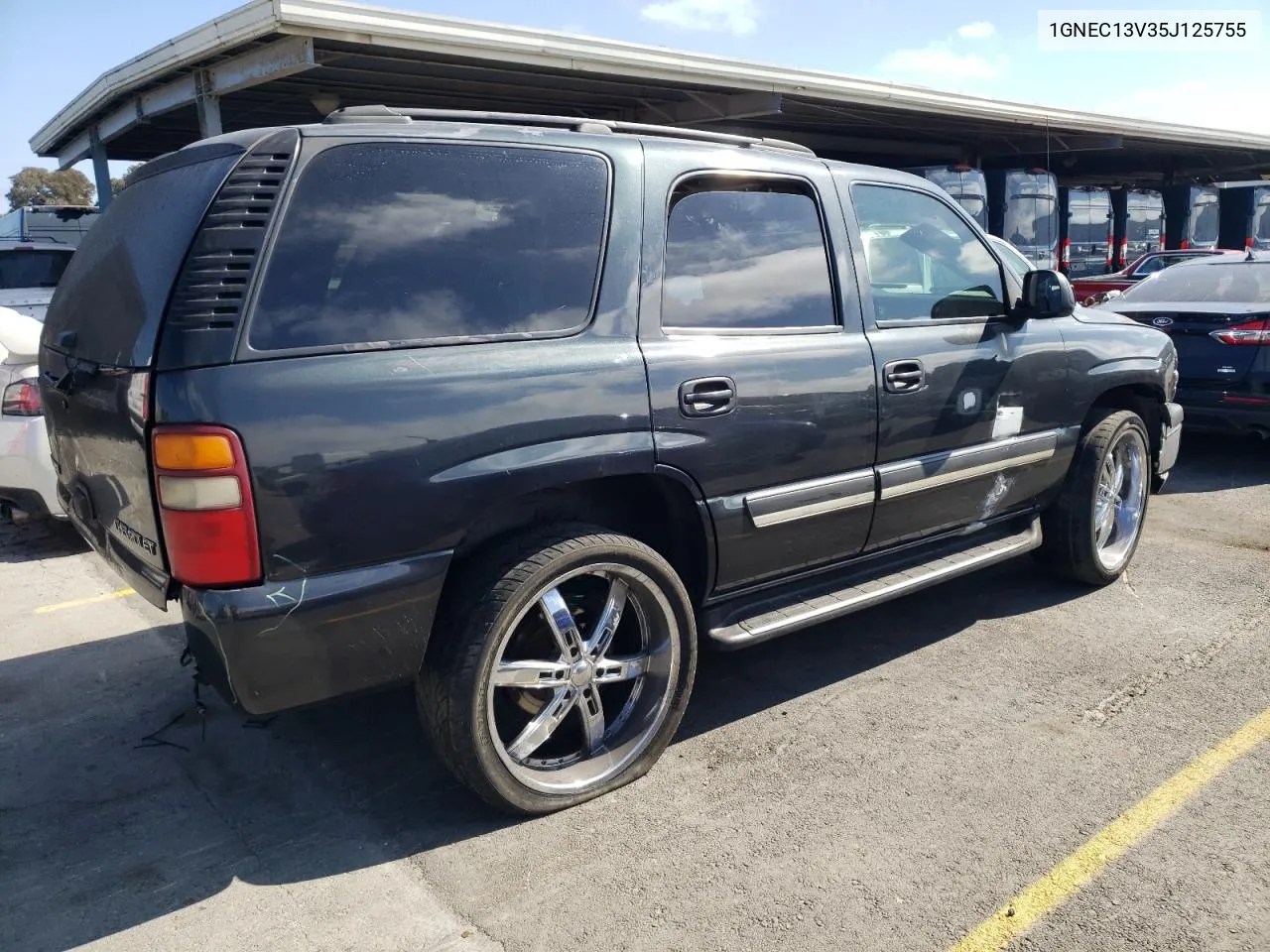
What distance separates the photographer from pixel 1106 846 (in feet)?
9.14

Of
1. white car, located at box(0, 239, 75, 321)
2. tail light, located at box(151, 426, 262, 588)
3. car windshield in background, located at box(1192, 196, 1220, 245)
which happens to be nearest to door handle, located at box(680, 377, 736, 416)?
tail light, located at box(151, 426, 262, 588)

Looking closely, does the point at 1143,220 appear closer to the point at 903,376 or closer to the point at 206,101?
the point at 206,101

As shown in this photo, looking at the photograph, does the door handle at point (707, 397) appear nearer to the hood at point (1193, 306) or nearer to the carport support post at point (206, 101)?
the hood at point (1193, 306)

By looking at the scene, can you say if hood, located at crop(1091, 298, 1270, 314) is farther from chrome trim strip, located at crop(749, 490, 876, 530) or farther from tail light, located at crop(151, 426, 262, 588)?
tail light, located at crop(151, 426, 262, 588)

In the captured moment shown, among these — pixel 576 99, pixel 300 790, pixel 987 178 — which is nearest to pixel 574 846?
pixel 300 790

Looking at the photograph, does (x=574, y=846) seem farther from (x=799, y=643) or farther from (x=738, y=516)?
(x=799, y=643)

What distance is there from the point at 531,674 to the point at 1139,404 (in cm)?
373

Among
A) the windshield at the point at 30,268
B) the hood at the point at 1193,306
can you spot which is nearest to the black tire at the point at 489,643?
the hood at the point at 1193,306

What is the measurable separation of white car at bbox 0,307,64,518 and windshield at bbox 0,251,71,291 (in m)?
4.52

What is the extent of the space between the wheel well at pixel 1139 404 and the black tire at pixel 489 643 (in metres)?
2.97

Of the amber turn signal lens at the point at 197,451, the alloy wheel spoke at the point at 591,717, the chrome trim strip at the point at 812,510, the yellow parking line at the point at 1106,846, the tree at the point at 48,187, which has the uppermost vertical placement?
the tree at the point at 48,187

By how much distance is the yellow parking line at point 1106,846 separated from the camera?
2467 millimetres

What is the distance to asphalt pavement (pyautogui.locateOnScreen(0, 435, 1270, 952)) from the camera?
99.0 inches

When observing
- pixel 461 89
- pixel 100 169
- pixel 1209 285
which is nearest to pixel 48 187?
pixel 100 169
